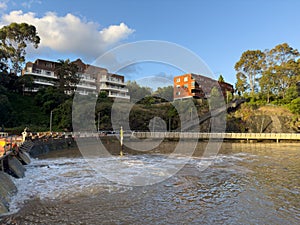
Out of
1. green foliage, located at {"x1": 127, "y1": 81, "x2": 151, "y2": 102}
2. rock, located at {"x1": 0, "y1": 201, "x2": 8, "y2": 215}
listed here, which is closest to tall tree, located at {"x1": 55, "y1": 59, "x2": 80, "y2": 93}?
green foliage, located at {"x1": 127, "y1": 81, "x2": 151, "y2": 102}

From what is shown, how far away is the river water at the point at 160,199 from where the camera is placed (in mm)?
7410

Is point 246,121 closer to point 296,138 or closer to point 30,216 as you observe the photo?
point 296,138

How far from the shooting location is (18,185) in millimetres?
10992

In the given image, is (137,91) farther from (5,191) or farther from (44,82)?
(5,191)

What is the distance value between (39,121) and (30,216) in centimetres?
3637

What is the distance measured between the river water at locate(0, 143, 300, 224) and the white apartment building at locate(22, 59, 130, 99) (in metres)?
43.2

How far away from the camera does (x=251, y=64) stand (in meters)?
60.7

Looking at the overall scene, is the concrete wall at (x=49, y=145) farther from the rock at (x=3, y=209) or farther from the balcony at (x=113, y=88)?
the balcony at (x=113, y=88)

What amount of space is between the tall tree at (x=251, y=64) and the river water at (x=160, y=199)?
169 ft

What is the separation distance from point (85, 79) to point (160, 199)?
171 ft

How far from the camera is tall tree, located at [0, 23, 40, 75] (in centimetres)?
4884

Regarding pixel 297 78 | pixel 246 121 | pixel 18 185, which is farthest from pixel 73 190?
pixel 297 78

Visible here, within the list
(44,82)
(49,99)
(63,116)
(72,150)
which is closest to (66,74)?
(49,99)

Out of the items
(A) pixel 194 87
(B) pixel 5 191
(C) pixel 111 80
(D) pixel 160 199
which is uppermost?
(C) pixel 111 80
